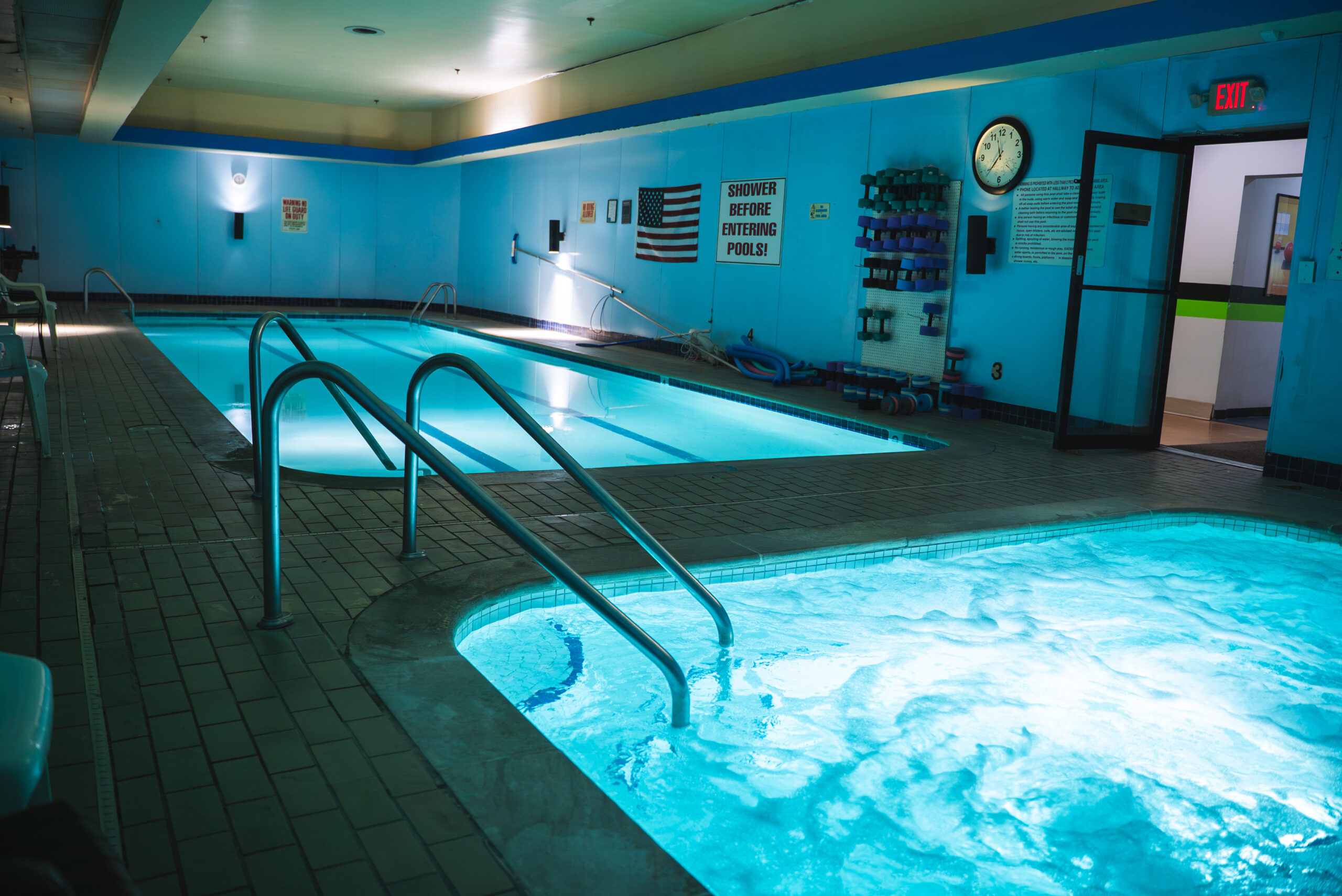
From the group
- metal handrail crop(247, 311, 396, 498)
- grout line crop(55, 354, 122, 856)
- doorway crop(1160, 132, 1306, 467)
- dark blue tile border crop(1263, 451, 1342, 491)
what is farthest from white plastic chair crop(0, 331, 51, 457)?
doorway crop(1160, 132, 1306, 467)

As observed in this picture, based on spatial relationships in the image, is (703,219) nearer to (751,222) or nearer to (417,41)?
(751,222)

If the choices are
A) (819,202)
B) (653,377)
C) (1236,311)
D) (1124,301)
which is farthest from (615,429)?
(1236,311)

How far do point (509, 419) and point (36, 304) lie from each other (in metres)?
4.49

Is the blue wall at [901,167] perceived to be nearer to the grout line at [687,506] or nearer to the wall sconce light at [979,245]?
the wall sconce light at [979,245]

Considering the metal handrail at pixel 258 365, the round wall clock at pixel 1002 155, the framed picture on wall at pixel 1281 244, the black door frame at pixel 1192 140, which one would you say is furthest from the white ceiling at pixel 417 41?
the metal handrail at pixel 258 365

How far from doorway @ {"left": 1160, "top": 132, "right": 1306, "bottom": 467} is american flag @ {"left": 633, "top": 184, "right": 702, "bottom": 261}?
15.8 ft

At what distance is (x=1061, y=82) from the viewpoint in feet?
22.7

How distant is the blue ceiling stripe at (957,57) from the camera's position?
5.12 meters

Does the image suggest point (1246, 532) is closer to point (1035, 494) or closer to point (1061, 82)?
point (1035, 494)

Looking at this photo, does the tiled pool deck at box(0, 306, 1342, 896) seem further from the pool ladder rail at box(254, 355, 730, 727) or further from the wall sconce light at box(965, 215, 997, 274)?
the wall sconce light at box(965, 215, 997, 274)

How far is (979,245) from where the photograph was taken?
7496mm

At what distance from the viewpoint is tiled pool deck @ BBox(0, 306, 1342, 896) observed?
5.76 feet

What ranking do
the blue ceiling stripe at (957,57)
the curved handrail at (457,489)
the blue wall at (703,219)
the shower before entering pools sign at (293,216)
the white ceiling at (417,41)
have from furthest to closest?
1. the shower before entering pools sign at (293,216)
2. the white ceiling at (417,41)
3. the blue wall at (703,219)
4. the blue ceiling stripe at (957,57)
5. the curved handrail at (457,489)

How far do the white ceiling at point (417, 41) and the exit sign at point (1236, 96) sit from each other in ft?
13.6
